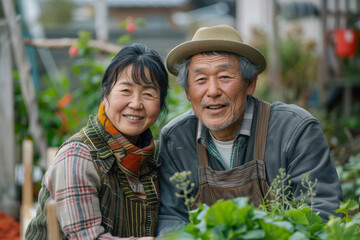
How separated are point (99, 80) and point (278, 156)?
10.0 ft

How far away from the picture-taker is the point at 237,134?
2820 mm

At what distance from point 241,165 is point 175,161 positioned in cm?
41

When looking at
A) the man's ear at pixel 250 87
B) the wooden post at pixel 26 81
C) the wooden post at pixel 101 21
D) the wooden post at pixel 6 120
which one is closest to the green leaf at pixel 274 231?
the man's ear at pixel 250 87

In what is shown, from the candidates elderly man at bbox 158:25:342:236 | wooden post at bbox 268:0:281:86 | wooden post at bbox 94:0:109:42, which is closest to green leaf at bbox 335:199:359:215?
elderly man at bbox 158:25:342:236

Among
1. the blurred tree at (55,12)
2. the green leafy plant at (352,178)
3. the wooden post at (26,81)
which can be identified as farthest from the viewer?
the blurred tree at (55,12)

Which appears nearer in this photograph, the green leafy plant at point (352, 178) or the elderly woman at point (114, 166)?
the elderly woman at point (114, 166)

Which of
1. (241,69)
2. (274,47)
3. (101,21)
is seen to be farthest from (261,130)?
(274,47)

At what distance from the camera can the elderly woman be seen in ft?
7.72

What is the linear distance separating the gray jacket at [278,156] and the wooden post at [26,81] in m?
2.34

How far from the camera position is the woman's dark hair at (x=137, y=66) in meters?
2.59

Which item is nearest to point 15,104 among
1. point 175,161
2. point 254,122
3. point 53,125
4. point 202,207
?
point 53,125

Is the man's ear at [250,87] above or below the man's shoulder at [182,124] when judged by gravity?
above

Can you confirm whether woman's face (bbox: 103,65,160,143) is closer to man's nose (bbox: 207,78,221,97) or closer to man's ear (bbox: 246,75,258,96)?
man's nose (bbox: 207,78,221,97)

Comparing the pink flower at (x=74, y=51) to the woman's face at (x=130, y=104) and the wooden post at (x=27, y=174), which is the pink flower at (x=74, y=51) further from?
the woman's face at (x=130, y=104)
